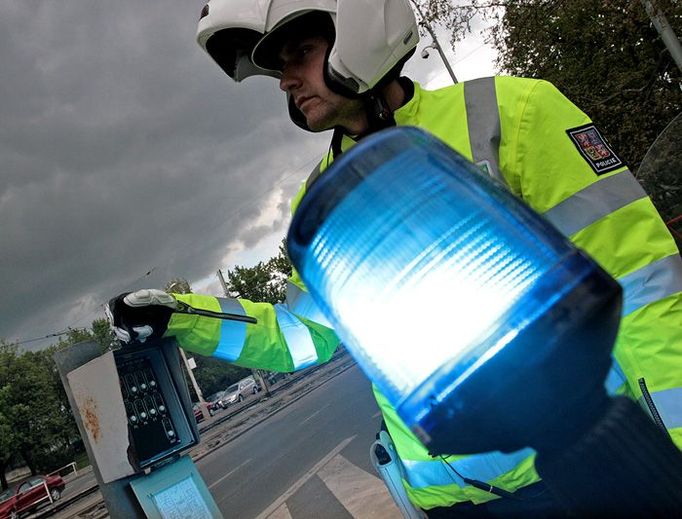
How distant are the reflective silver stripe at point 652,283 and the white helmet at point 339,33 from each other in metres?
0.79

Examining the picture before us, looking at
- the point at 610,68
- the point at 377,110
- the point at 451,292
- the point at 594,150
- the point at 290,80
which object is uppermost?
the point at 610,68

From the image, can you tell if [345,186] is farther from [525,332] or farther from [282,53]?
[282,53]

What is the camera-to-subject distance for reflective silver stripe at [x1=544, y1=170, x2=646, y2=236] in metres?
1.04

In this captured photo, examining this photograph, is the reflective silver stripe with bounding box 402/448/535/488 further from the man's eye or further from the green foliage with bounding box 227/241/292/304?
the green foliage with bounding box 227/241/292/304

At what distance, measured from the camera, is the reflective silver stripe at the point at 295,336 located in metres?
1.93

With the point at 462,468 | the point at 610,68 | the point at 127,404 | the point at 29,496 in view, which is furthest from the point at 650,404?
the point at 29,496

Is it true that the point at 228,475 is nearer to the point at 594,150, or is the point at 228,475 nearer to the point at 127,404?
the point at 127,404

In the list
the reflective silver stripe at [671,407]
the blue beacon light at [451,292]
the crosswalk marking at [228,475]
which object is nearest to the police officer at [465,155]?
the reflective silver stripe at [671,407]

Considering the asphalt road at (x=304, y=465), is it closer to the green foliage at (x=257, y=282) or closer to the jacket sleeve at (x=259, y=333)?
the jacket sleeve at (x=259, y=333)

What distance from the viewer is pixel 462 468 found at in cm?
124

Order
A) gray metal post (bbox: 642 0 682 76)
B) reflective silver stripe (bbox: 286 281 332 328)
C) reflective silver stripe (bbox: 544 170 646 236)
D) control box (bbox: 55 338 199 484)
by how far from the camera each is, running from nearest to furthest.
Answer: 1. reflective silver stripe (bbox: 544 170 646 236)
2. reflective silver stripe (bbox: 286 281 332 328)
3. control box (bbox: 55 338 199 484)
4. gray metal post (bbox: 642 0 682 76)

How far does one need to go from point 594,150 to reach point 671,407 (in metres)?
0.58

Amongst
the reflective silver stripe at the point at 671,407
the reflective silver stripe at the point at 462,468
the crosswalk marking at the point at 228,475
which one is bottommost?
the crosswalk marking at the point at 228,475

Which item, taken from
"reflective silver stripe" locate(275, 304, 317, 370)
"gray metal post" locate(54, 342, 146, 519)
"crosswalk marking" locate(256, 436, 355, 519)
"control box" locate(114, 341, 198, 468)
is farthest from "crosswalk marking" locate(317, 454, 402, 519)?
"reflective silver stripe" locate(275, 304, 317, 370)
